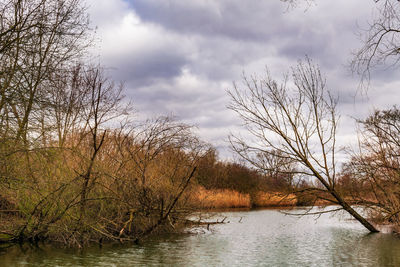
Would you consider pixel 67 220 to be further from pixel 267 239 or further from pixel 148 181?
pixel 267 239

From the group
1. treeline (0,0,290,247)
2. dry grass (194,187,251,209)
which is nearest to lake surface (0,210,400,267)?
treeline (0,0,290,247)

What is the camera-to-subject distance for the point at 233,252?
8555 millimetres

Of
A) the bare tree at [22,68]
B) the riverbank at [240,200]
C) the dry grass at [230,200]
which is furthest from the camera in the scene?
the dry grass at [230,200]

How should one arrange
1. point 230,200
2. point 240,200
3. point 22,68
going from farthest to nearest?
1. point 240,200
2. point 230,200
3. point 22,68

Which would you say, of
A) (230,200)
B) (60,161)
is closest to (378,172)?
(60,161)

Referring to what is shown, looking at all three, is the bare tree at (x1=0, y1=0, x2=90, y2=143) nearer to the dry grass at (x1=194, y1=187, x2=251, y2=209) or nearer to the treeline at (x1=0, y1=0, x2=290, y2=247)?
the treeline at (x1=0, y1=0, x2=290, y2=247)

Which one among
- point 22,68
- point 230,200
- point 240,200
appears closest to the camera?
point 22,68

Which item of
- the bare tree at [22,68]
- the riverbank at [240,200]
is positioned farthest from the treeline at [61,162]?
the riverbank at [240,200]

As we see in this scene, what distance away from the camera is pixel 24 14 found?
784 centimetres

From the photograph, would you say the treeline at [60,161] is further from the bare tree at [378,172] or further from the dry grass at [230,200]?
the dry grass at [230,200]

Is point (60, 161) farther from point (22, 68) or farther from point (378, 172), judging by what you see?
point (378, 172)

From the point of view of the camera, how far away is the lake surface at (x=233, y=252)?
7.39m

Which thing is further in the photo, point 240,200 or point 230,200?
point 240,200

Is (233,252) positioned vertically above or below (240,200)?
below
